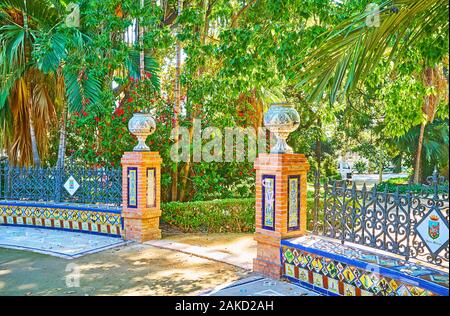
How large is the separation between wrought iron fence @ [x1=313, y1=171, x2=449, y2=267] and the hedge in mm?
3873

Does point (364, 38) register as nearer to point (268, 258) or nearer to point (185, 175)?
point (268, 258)

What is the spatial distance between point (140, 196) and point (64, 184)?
2.35 metres

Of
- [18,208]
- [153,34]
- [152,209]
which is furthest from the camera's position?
[18,208]

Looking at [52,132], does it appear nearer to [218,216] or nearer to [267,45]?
[218,216]

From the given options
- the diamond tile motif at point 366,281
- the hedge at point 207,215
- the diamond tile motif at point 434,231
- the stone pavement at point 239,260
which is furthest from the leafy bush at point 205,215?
the diamond tile motif at point 434,231

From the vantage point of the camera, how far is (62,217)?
951 centimetres

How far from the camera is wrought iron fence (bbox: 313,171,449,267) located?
4.18 m

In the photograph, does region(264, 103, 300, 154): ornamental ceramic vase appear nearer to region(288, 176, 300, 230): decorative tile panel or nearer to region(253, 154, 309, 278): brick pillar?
region(253, 154, 309, 278): brick pillar

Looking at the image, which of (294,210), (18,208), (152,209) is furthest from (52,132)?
(294,210)

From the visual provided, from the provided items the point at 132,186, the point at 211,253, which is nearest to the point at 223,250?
the point at 211,253

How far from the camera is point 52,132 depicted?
13.5 meters

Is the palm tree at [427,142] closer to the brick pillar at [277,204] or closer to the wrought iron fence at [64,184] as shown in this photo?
the wrought iron fence at [64,184]

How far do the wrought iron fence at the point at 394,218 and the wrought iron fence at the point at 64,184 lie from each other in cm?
475

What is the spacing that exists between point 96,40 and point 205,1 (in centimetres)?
249
